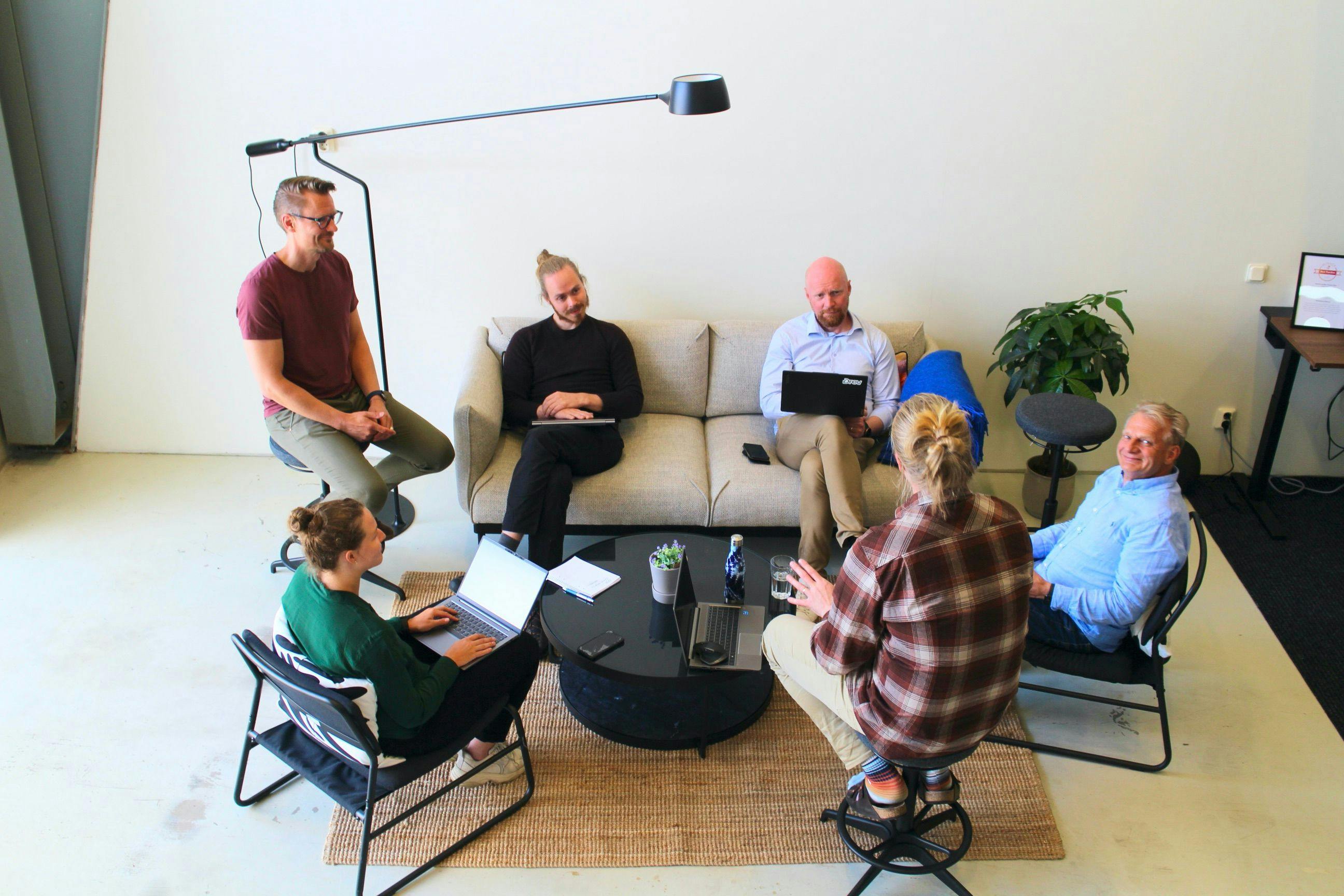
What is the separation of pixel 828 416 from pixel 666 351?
0.79m

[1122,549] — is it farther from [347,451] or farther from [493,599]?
[347,451]

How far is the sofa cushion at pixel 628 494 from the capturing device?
3.40m

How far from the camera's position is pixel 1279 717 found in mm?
2896

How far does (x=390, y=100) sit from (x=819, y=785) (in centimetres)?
308

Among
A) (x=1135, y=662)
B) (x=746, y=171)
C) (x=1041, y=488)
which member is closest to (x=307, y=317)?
(x=746, y=171)

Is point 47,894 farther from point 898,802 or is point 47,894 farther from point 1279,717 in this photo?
point 1279,717

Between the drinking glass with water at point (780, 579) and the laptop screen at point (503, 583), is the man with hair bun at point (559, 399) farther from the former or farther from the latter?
the drinking glass with water at point (780, 579)

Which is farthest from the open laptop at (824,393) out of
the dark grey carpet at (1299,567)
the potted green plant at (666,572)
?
the dark grey carpet at (1299,567)

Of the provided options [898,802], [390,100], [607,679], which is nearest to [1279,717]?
[898,802]

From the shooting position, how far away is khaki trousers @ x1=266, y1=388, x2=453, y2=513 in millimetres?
3158

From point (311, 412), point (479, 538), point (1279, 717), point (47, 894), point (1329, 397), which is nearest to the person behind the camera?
point (47, 894)

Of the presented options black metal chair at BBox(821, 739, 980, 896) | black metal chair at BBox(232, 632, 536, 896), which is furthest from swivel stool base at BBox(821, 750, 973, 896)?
black metal chair at BBox(232, 632, 536, 896)

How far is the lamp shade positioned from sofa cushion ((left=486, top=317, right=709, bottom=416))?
1.10 meters

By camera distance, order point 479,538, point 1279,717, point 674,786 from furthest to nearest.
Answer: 1. point 479,538
2. point 1279,717
3. point 674,786
